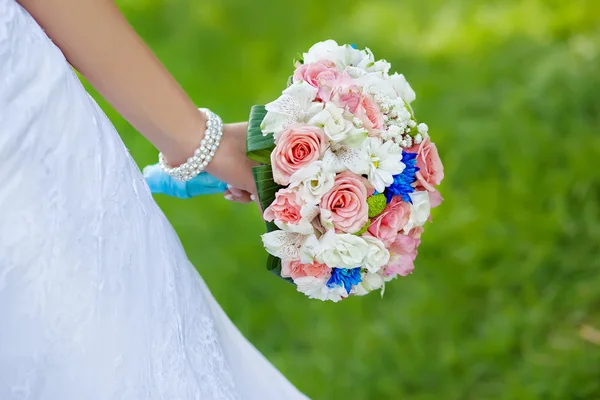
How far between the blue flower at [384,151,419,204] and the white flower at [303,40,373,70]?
0.54 ft

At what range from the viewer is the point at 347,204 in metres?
1.02

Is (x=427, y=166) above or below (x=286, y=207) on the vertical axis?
above

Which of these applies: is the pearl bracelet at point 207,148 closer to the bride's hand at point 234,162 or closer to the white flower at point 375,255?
the bride's hand at point 234,162

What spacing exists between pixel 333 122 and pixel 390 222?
0.53ft

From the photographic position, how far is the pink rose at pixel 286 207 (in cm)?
102

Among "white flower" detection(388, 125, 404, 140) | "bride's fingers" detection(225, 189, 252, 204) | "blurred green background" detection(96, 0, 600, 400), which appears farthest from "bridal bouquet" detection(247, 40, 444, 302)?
"blurred green background" detection(96, 0, 600, 400)

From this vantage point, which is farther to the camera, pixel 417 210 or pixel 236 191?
pixel 236 191

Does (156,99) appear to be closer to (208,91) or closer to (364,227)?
(364,227)

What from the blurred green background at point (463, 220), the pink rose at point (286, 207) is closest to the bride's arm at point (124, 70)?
the pink rose at point (286, 207)

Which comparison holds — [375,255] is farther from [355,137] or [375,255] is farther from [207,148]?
[207,148]

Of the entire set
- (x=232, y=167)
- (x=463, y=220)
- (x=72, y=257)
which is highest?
(x=463, y=220)

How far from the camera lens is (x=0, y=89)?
0.82 m

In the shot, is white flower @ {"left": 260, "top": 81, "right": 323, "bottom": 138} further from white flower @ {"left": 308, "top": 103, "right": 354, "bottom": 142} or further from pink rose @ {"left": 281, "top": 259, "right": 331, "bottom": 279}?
pink rose @ {"left": 281, "top": 259, "right": 331, "bottom": 279}

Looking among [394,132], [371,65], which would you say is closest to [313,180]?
[394,132]
